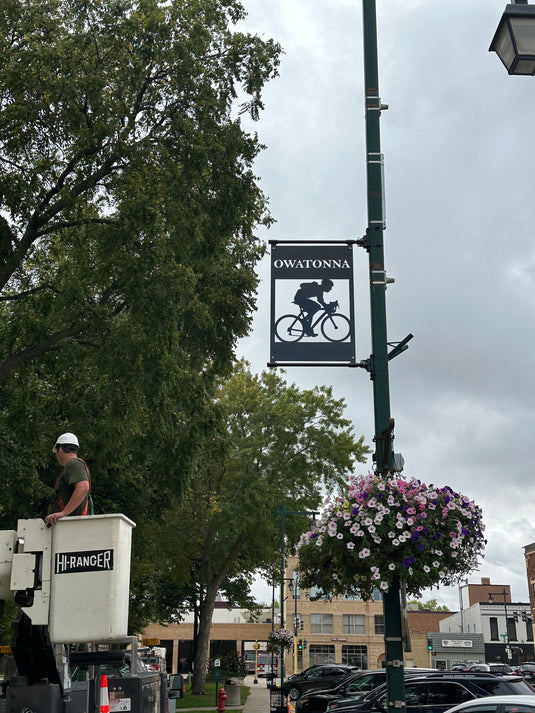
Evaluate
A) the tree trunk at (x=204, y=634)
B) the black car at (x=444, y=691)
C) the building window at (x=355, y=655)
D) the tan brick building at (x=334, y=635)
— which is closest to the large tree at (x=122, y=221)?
the black car at (x=444, y=691)

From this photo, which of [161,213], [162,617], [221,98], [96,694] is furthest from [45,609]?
[162,617]

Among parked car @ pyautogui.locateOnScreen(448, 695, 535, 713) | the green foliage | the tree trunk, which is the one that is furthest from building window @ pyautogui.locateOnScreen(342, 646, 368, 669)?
parked car @ pyautogui.locateOnScreen(448, 695, 535, 713)

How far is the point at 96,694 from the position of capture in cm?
581

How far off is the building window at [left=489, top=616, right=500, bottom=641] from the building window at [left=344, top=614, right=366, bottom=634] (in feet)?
50.8

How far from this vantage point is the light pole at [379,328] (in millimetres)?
7426

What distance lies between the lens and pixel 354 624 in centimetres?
8275

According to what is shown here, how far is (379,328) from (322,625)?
7976 centimetres

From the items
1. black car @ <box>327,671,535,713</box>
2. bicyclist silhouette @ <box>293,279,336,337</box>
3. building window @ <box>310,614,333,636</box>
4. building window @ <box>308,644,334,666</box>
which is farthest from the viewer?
building window @ <box>310,614,333,636</box>

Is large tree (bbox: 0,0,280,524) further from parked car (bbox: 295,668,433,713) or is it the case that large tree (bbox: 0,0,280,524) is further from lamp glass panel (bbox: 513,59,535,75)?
lamp glass panel (bbox: 513,59,535,75)

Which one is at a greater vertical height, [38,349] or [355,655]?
[38,349]

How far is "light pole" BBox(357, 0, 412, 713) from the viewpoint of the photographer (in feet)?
24.4

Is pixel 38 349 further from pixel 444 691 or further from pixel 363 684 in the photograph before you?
pixel 363 684

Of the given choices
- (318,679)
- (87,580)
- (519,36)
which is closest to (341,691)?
(318,679)

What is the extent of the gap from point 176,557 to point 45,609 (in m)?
35.4
